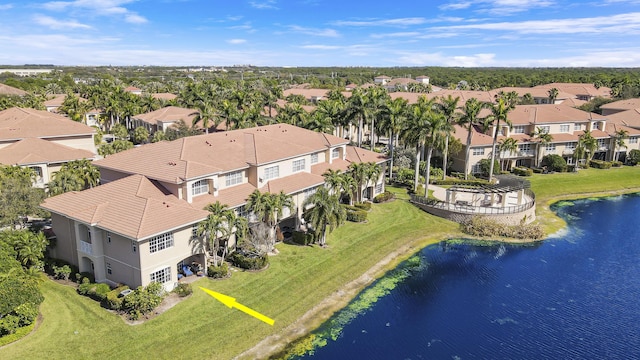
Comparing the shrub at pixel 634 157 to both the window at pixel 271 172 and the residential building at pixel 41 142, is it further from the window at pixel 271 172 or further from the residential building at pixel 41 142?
the residential building at pixel 41 142

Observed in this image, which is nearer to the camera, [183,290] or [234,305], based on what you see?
[234,305]

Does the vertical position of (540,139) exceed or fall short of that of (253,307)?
it exceeds it

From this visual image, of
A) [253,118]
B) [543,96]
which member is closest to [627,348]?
[253,118]

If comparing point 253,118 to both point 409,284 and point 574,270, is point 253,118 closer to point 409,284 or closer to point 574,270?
point 409,284

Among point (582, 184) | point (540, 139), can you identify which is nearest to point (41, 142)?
point (540, 139)

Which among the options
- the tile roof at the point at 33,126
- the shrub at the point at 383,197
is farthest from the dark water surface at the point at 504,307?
the tile roof at the point at 33,126

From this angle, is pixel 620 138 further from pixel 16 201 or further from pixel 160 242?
pixel 16 201

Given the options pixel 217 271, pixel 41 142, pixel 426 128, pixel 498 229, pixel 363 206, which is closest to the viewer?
pixel 217 271
